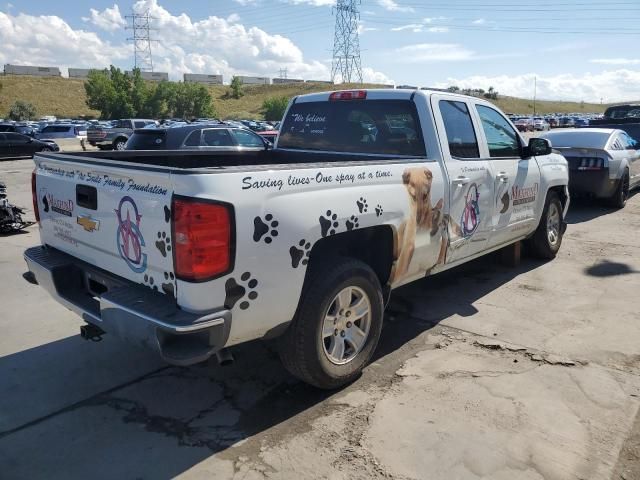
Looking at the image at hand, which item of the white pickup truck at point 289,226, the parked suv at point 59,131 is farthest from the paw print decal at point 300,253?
the parked suv at point 59,131

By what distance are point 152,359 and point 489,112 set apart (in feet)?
12.7

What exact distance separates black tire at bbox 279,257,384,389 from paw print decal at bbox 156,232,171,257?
87cm

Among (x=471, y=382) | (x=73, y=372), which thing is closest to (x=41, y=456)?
(x=73, y=372)

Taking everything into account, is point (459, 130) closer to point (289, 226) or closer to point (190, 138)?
point (289, 226)

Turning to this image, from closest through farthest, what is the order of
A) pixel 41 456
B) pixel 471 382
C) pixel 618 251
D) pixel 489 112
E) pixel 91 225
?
pixel 41 456, pixel 91 225, pixel 471 382, pixel 489 112, pixel 618 251

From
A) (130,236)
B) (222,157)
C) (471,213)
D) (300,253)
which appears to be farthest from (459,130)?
(130,236)

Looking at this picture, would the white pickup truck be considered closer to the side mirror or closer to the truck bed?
the truck bed

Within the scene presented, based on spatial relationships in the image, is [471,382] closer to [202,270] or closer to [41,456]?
[202,270]

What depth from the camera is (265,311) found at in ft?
9.84

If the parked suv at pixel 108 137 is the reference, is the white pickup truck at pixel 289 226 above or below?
above

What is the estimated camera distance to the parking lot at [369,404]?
2.89 m

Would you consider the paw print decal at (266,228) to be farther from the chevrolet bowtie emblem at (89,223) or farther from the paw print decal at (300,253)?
the chevrolet bowtie emblem at (89,223)

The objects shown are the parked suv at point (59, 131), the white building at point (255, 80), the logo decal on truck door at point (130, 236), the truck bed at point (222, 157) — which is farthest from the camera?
the white building at point (255, 80)

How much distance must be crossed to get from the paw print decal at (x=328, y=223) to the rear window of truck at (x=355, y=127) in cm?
140
